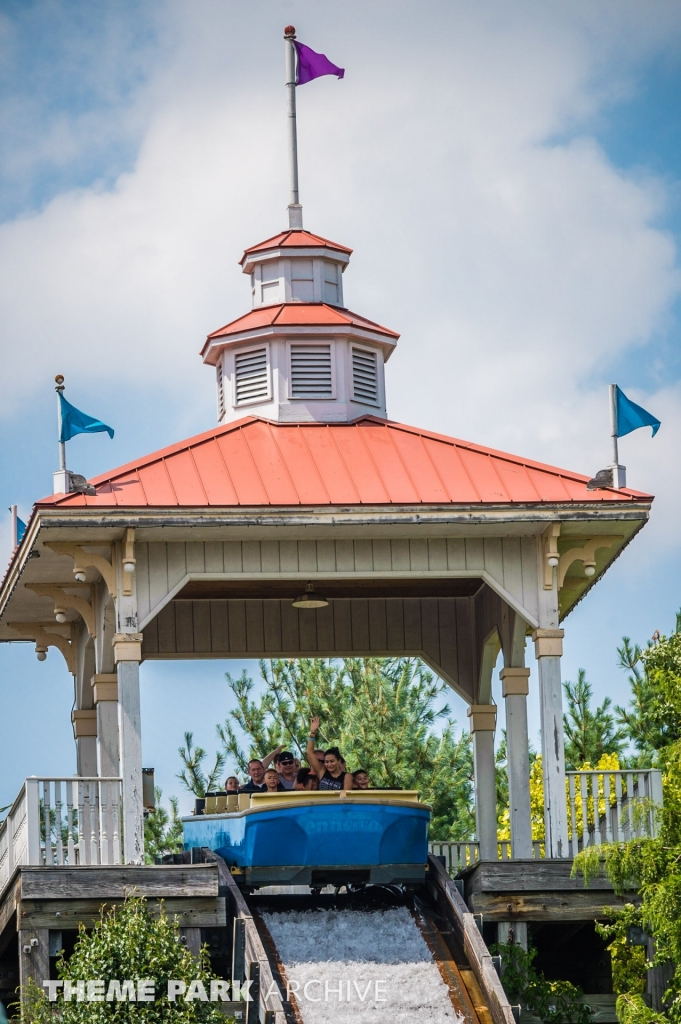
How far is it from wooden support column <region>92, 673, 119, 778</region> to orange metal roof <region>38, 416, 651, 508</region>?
3458 millimetres

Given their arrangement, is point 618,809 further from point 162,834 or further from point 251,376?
point 162,834

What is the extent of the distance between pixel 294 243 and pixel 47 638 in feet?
21.3

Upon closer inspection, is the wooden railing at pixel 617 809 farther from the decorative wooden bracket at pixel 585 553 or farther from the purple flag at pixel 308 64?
the purple flag at pixel 308 64

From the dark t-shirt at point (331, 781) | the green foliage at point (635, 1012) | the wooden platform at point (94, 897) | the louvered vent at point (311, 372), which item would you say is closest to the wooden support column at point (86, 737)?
the dark t-shirt at point (331, 781)

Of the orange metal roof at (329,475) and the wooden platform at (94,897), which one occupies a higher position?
the orange metal roof at (329,475)

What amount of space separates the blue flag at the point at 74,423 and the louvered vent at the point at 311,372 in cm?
325

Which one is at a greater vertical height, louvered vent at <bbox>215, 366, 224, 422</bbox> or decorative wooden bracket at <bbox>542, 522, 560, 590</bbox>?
louvered vent at <bbox>215, 366, 224, 422</bbox>

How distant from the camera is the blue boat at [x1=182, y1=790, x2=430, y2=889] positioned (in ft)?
63.5

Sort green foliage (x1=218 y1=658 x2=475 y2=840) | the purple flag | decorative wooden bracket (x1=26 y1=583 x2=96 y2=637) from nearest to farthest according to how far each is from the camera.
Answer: decorative wooden bracket (x1=26 y1=583 x2=96 y2=637) → the purple flag → green foliage (x1=218 y1=658 x2=475 y2=840)

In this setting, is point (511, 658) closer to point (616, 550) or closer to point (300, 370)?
point (616, 550)

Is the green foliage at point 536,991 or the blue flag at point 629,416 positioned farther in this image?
the blue flag at point 629,416

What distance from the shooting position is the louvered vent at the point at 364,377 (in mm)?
23688

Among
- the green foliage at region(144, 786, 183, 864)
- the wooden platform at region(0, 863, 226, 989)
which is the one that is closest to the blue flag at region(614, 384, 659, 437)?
the wooden platform at region(0, 863, 226, 989)

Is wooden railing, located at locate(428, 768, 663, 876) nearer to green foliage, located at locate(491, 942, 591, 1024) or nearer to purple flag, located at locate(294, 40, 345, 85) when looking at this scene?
green foliage, located at locate(491, 942, 591, 1024)
